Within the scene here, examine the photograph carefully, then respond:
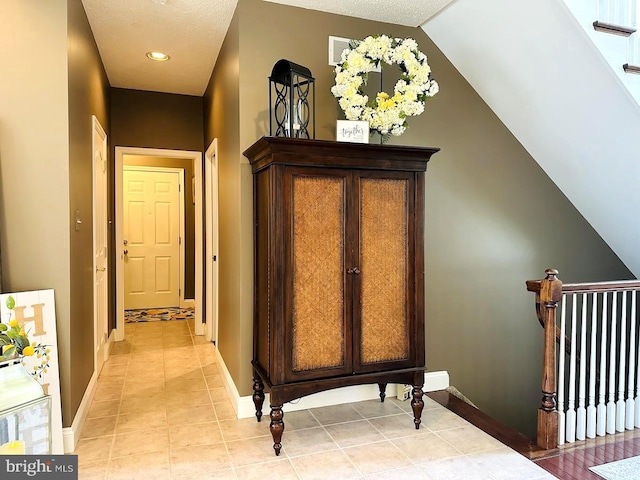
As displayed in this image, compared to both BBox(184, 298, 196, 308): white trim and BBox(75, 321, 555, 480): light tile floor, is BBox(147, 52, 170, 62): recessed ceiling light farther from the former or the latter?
BBox(184, 298, 196, 308): white trim

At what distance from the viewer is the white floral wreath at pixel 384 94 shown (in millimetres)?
2867

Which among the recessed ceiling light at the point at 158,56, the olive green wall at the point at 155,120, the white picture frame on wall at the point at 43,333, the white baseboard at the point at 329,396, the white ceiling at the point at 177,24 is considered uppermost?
the recessed ceiling light at the point at 158,56

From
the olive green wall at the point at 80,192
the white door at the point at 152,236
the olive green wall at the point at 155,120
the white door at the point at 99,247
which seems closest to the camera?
the olive green wall at the point at 80,192

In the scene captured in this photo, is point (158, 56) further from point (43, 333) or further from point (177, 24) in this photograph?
point (43, 333)

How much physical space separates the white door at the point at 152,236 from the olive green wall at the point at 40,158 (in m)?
4.36

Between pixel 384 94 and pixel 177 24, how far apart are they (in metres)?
1.70

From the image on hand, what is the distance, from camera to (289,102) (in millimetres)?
2924

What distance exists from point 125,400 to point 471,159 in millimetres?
3226

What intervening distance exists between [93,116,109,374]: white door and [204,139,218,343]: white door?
97cm

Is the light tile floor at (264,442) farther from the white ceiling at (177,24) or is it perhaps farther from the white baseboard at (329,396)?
the white ceiling at (177,24)

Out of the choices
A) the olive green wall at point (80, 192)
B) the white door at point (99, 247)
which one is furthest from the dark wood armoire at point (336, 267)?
the white door at point (99, 247)

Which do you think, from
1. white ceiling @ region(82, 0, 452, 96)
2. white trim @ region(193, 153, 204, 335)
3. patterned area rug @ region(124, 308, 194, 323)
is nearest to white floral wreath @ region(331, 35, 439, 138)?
white ceiling @ region(82, 0, 452, 96)

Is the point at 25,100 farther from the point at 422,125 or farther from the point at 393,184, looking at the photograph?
the point at 422,125

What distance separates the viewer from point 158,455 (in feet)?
8.43
